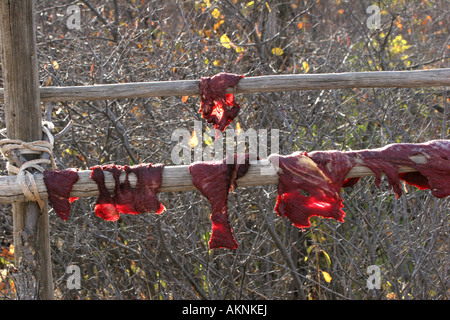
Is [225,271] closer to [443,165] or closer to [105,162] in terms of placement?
[105,162]

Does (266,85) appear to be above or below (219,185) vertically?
above

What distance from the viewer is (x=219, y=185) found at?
2352mm

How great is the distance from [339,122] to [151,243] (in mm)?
1996

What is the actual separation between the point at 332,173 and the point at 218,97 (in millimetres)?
640

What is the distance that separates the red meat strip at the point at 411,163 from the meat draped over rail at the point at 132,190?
91 centimetres

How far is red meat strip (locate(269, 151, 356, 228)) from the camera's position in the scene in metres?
2.37

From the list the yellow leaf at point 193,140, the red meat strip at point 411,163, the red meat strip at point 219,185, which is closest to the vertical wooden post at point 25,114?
the red meat strip at point 219,185

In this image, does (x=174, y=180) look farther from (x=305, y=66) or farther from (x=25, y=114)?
(x=305, y=66)

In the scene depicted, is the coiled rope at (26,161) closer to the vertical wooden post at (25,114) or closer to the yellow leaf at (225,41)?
the vertical wooden post at (25,114)

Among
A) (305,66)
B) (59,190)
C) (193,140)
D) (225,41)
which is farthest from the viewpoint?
(305,66)

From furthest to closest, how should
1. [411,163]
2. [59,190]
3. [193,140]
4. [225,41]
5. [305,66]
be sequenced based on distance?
[305,66]
[225,41]
[193,140]
[411,163]
[59,190]

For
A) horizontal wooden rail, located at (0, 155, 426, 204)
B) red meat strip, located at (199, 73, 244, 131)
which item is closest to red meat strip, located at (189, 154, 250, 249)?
horizontal wooden rail, located at (0, 155, 426, 204)

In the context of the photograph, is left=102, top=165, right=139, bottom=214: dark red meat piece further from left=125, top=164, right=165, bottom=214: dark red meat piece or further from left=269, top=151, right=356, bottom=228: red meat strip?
left=269, top=151, right=356, bottom=228: red meat strip

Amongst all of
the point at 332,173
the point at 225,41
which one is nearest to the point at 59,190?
the point at 332,173
